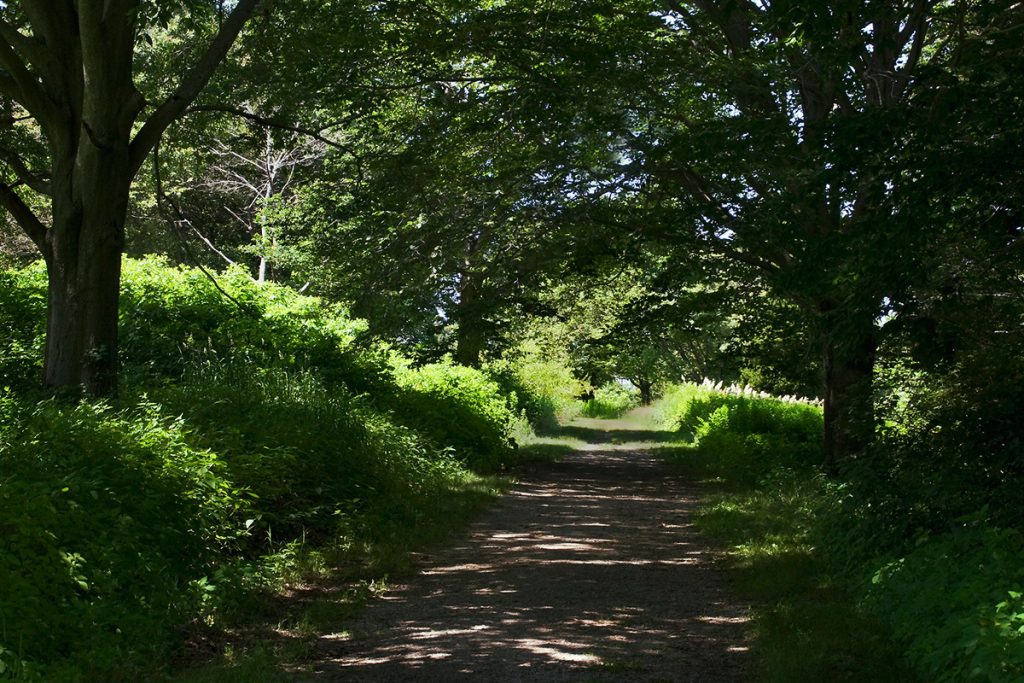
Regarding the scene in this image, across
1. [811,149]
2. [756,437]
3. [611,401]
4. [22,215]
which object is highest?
[811,149]

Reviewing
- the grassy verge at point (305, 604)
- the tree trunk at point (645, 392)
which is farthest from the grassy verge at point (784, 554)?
the tree trunk at point (645, 392)

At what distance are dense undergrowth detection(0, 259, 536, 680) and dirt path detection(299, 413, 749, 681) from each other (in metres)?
1.05

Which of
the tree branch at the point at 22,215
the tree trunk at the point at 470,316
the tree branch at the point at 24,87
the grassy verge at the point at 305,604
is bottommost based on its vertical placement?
the grassy verge at the point at 305,604

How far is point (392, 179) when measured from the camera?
14.6m

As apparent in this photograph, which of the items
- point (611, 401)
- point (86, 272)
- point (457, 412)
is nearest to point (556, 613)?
point (86, 272)

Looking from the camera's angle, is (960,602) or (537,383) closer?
(960,602)

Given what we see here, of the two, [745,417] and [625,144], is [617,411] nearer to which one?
[745,417]

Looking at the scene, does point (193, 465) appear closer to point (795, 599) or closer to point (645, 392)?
point (795, 599)

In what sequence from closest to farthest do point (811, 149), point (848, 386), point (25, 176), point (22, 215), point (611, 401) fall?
1. point (811, 149)
2. point (22, 215)
3. point (25, 176)
4. point (848, 386)
5. point (611, 401)

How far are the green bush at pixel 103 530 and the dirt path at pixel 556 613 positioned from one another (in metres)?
1.21

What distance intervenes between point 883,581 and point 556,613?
2.47 metres

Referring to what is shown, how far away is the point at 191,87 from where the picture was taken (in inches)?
423

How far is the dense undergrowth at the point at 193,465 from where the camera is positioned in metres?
5.93

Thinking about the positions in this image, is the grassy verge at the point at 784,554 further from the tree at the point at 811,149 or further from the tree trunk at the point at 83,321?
the tree trunk at the point at 83,321
